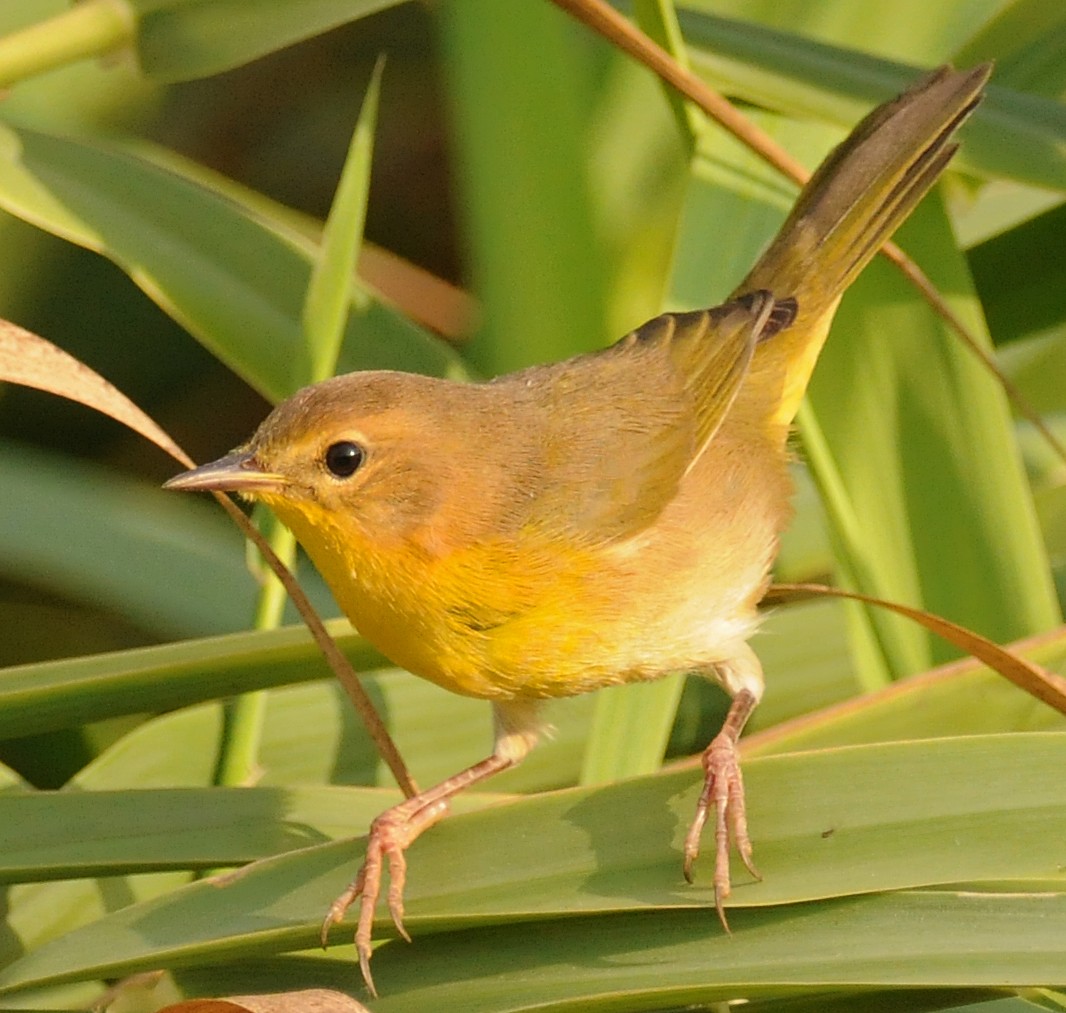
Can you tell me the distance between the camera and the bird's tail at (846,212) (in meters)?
2.54

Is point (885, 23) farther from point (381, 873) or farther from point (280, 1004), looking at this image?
point (280, 1004)

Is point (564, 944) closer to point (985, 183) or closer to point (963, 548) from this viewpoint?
point (963, 548)

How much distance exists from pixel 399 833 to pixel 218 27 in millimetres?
1404

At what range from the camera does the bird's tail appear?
2543 millimetres

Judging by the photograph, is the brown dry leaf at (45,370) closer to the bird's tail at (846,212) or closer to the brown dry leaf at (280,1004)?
the brown dry leaf at (280,1004)

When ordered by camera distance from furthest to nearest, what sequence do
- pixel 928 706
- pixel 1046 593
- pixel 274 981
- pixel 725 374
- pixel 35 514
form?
pixel 35 514, pixel 725 374, pixel 1046 593, pixel 928 706, pixel 274 981

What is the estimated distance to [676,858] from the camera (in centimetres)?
180

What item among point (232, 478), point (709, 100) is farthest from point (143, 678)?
point (709, 100)

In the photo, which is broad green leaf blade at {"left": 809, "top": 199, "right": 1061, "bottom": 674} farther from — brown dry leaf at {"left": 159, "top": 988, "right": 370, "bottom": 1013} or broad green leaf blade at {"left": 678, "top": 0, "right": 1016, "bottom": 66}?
brown dry leaf at {"left": 159, "top": 988, "right": 370, "bottom": 1013}

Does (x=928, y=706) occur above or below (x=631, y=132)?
below

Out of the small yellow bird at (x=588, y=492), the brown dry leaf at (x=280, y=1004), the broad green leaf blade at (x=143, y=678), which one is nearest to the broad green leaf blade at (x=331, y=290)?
the small yellow bird at (x=588, y=492)

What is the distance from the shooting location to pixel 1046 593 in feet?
7.91

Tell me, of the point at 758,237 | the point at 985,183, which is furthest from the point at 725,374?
the point at 985,183

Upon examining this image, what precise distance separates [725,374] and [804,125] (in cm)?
56
